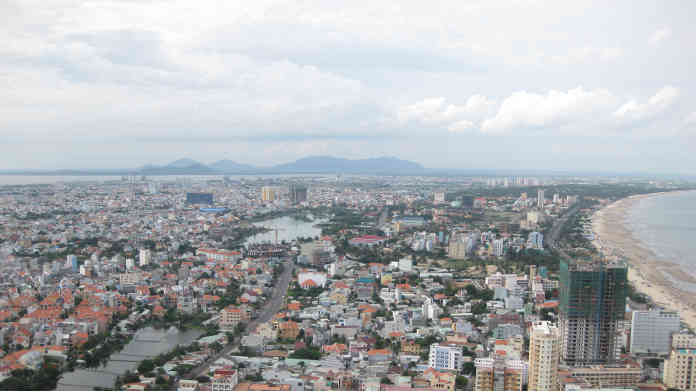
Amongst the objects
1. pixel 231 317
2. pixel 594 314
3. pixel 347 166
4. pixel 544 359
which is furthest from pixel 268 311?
pixel 347 166

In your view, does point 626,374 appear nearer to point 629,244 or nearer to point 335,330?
point 335,330

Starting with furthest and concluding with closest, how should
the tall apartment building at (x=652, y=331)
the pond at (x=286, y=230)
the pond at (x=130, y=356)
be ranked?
1. the pond at (x=286, y=230)
2. the tall apartment building at (x=652, y=331)
3. the pond at (x=130, y=356)

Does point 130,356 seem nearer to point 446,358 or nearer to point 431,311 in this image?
point 446,358

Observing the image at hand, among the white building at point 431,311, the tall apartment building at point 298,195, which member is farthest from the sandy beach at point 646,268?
A: the tall apartment building at point 298,195

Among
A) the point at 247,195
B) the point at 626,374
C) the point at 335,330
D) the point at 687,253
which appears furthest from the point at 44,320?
the point at 247,195

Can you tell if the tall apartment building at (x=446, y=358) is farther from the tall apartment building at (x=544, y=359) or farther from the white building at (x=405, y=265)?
the white building at (x=405, y=265)
